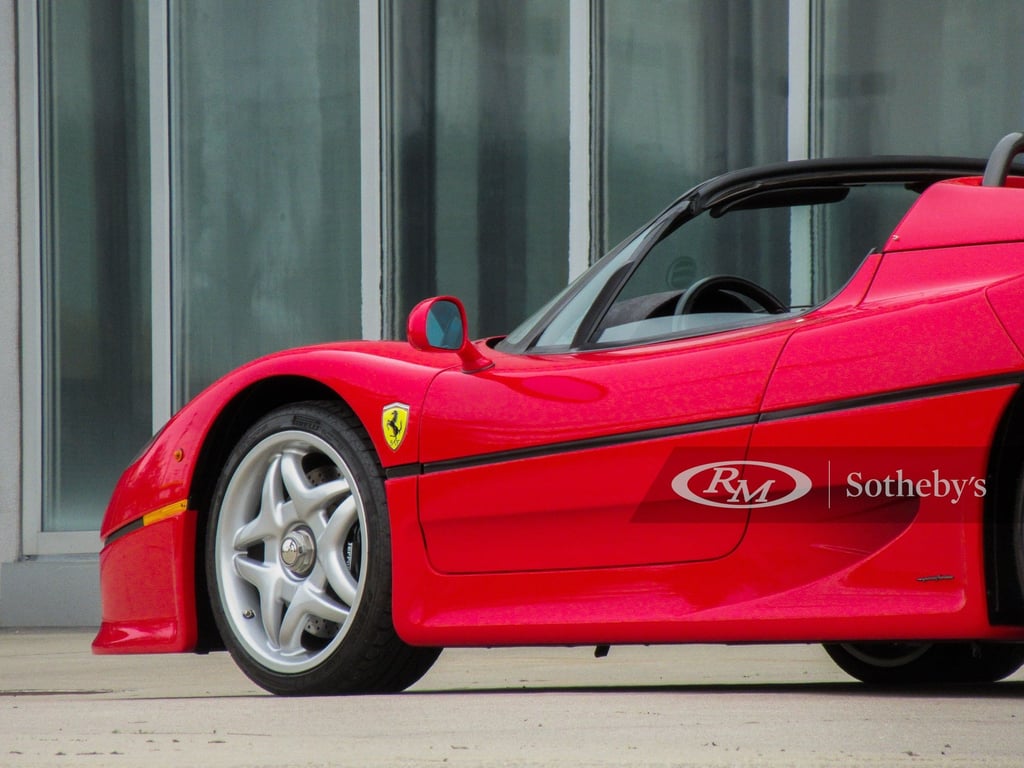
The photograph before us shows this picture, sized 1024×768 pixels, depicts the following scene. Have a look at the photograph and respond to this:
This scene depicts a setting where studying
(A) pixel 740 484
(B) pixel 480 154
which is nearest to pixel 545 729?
(A) pixel 740 484

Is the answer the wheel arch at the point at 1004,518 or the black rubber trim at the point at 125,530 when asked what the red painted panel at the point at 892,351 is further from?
the black rubber trim at the point at 125,530

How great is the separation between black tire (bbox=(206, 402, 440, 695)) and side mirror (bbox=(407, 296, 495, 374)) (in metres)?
0.28

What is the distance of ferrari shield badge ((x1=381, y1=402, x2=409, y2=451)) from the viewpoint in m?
3.67

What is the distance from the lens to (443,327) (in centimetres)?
377

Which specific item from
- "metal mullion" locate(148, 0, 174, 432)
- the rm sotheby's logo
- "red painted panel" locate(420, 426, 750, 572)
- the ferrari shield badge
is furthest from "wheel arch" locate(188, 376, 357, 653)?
"metal mullion" locate(148, 0, 174, 432)

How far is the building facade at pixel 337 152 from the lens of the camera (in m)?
8.33

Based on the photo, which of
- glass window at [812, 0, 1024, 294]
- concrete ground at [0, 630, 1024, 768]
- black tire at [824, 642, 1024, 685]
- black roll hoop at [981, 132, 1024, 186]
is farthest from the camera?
glass window at [812, 0, 1024, 294]

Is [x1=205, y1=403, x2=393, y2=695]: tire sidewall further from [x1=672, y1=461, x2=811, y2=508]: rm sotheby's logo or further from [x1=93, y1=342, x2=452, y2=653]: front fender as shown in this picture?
[x1=672, y1=461, x2=811, y2=508]: rm sotheby's logo

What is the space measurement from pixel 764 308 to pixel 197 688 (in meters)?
2.24

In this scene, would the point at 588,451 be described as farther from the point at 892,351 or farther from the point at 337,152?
the point at 337,152

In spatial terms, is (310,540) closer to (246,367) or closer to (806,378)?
(246,367)

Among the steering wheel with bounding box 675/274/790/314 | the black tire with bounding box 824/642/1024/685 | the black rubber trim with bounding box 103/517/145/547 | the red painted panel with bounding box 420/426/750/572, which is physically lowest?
the black tire with bounding box 824/642/1024/685

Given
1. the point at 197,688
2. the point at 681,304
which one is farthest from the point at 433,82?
the point at 681,304

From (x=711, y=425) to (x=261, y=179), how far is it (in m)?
6.79
